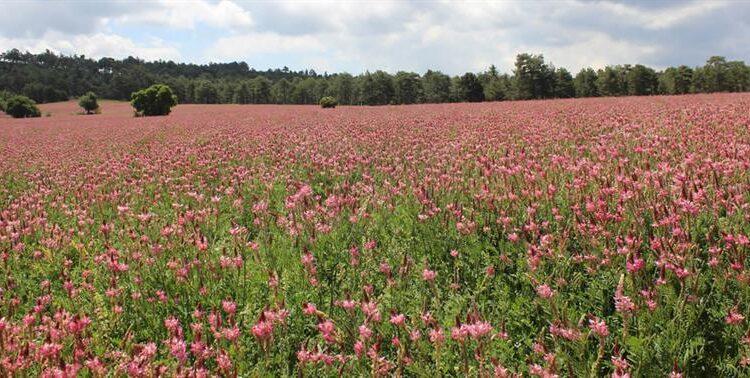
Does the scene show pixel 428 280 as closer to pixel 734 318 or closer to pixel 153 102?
pixel 734 318

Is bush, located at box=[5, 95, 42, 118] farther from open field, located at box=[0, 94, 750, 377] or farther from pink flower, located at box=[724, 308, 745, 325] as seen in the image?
pink flower, located at box=[724, 308, 745, 325]

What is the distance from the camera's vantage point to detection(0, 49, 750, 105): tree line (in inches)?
3191

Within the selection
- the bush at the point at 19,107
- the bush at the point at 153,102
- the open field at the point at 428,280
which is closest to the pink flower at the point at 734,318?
the open field at the point at 428,280

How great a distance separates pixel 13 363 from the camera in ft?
9.50

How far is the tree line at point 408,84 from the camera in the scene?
81062 millimetres

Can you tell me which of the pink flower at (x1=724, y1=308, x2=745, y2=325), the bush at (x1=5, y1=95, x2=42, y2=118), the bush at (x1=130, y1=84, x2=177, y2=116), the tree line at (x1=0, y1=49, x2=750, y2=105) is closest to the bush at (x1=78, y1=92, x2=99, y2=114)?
the bush at (x1=5, y1=95, x2=42, y2=118)

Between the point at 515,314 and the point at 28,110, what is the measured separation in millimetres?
73729

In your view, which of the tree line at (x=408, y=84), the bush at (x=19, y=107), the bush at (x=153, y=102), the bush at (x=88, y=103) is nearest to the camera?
the bush at (x=153, y=102)

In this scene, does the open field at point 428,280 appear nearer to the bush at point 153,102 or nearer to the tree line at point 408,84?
the bush at point 153,102

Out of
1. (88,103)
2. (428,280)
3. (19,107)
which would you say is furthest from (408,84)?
(428,280)

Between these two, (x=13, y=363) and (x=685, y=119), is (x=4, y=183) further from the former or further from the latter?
(x=685, y=119)

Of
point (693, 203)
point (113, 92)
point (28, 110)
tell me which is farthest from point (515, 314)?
point (113, 92)

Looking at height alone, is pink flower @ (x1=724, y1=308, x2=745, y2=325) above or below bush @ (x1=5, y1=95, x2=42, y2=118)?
below

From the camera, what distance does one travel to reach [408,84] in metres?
107
